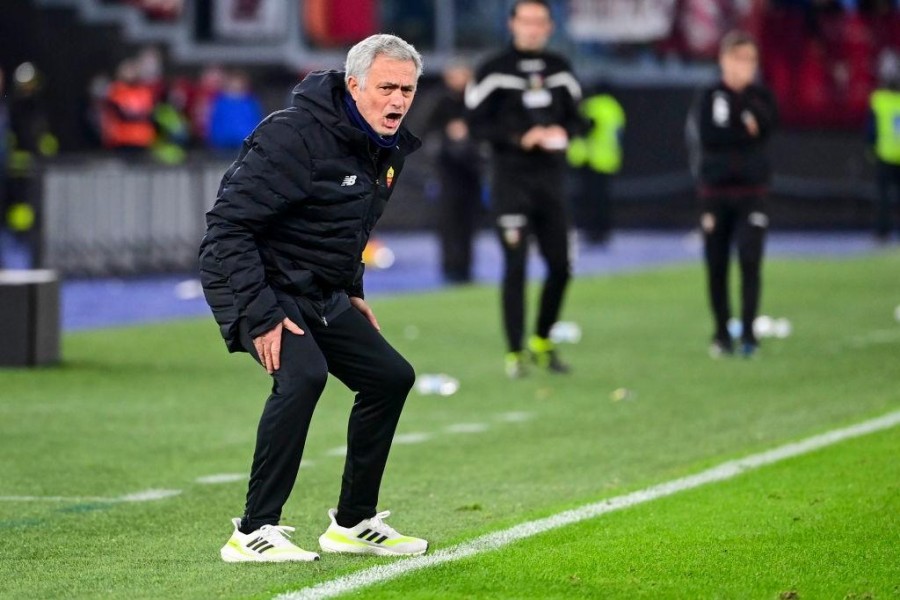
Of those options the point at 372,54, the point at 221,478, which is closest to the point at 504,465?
the point at 221,478

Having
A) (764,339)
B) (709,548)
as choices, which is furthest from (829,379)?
(709,548)

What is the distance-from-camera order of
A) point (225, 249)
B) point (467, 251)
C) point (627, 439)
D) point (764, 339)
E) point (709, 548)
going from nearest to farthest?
point (225, 249), point (709, 548), point (627, 439), point (764, 339), point (467, 251)

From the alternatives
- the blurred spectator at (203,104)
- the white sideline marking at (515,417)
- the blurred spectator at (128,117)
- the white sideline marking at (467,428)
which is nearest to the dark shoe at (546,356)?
the white sideline marking at (515,417)

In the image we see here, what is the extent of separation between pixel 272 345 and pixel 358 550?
863 millimetres

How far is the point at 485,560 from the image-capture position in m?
6.82

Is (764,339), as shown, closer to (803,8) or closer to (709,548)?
(709,548)

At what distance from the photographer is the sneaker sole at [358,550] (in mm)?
6938

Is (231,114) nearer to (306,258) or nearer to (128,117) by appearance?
(128,117)

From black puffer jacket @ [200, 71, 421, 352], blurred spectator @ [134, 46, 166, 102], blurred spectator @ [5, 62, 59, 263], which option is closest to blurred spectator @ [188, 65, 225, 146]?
blurred spectator @ [134, 46, 166, 102]

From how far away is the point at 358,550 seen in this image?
6961 mm

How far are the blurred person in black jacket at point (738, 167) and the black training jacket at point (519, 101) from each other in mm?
1514

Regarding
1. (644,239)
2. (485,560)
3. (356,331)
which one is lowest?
(644,239)

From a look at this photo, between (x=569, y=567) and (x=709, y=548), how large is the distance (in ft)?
2.01

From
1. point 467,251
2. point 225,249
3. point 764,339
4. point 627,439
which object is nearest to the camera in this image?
point 225,249
